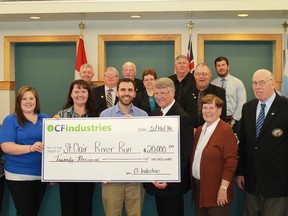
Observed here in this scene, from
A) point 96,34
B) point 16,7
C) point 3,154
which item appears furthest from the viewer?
point 96,34

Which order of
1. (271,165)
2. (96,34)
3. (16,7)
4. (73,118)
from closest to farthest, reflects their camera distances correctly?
1. (271,165)
2. (73,118)
3. (16,7)
4. (96,34)

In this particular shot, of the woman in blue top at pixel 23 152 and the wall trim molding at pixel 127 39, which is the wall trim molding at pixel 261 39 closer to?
the wall trim molding at pixel 127 39

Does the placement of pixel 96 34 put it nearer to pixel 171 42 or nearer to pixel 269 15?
pixel 171 42

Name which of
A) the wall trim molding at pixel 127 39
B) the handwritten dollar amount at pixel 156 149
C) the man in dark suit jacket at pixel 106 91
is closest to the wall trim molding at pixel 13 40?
the wall trim molding at pixel 127 39

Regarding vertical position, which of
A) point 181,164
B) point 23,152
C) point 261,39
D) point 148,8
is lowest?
point 181,164

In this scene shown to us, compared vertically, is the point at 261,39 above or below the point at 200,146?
above

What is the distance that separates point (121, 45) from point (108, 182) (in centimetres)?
455

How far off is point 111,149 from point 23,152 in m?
0.75

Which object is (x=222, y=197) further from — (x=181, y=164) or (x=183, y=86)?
(x=183, y=86)

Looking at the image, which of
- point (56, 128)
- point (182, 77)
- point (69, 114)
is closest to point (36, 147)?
point (56, 128)

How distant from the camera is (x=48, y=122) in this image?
3.34 meters

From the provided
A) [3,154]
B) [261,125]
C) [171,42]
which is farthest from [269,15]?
[3,154]

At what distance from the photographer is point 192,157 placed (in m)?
3.26

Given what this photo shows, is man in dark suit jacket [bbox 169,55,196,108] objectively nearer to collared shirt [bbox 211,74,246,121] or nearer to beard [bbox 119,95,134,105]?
collared shirt [bbox 211,74,246,121]
